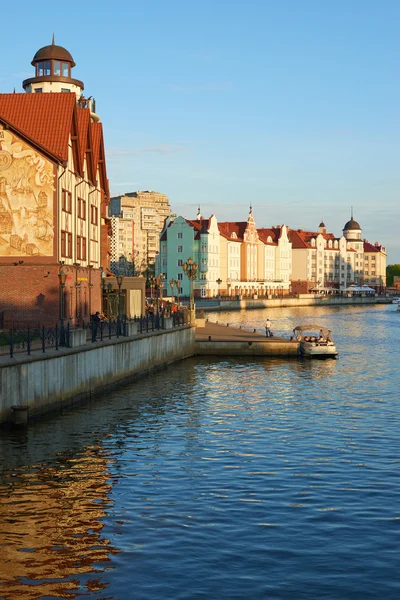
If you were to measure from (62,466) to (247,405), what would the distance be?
15.0 meters

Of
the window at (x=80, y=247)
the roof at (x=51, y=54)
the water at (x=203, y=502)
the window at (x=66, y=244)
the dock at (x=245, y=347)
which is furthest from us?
the roof at (x=51, y=54)

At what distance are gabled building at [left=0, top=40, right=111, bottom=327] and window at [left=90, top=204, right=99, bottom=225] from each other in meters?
2.00

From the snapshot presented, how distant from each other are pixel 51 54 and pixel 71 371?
1589 inches

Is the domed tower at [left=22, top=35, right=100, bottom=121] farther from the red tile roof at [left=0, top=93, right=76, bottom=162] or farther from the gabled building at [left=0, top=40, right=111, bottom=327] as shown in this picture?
the red tile roof at [left=0, top=93, right=76, bottom=162]

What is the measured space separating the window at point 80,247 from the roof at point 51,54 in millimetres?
20356

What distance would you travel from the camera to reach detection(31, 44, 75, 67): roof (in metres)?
67.3

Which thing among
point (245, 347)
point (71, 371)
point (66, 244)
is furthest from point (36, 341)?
point (245, 347)

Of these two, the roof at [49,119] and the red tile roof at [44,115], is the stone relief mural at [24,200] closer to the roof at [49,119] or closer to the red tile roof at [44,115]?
the roof at [49,119]

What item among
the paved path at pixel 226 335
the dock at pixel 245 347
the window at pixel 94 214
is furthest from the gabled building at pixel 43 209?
the paved path at pixel 226 335

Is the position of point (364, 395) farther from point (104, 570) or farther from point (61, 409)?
point (104, 570)

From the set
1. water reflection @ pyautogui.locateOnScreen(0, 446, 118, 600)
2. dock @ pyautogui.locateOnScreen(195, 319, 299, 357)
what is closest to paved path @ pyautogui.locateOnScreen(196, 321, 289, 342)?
dock @ pyautogui.locateOnScreen(195, 319, 299, 357)

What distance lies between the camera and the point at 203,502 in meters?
20.3

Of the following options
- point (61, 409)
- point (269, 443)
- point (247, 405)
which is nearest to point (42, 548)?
point (269, 443)

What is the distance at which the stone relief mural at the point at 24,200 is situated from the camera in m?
47.3
